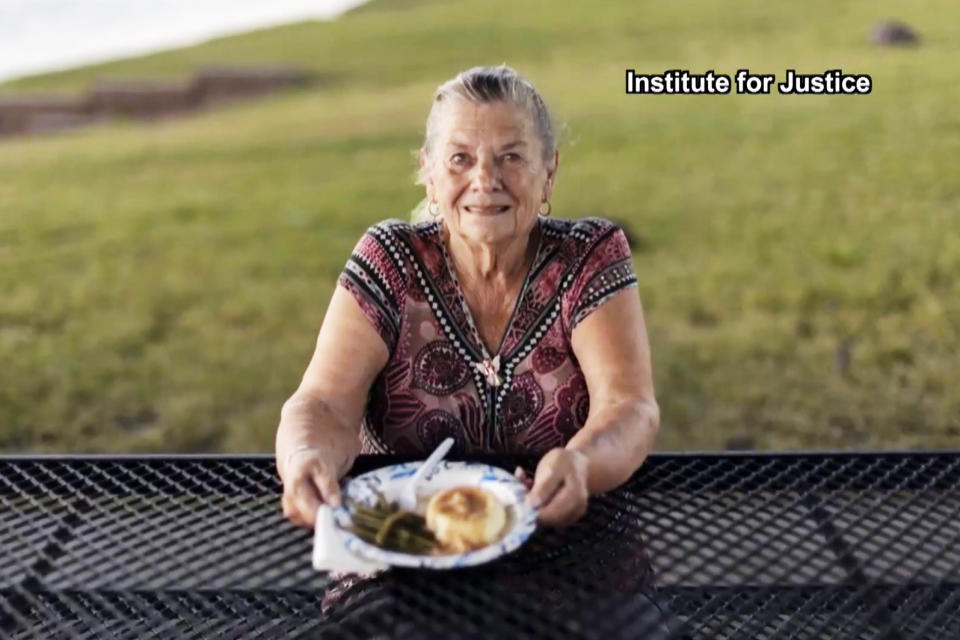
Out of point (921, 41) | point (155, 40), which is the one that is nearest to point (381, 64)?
point (155, 40)

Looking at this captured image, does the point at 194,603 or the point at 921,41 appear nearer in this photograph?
the point at 194,603

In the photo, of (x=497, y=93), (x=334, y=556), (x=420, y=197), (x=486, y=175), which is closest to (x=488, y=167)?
(x=486, y=175)

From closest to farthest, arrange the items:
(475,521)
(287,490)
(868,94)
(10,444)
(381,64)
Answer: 1. (475,521)
2. (287,490)
3. (10,444)
4. (868,94)
5. (381,64)

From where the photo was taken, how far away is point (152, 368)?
4.25 metres

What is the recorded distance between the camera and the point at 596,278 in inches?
72.8

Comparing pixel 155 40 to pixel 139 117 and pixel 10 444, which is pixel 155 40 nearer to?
pixel 139 117

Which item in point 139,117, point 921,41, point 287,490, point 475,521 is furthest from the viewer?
point 139,117

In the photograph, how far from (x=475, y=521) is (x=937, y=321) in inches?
136

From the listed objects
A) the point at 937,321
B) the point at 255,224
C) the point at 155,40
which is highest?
the point at 155,40

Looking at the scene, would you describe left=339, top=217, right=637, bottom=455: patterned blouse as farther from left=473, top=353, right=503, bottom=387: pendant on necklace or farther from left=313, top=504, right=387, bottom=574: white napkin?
left=313, top=504, right=387, bottom=574: white napkin

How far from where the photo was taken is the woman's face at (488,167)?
5.87 ft

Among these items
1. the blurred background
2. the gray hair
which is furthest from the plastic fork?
the blurred background

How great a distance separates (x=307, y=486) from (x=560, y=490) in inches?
14.2

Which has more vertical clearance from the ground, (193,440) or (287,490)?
(287,490)
